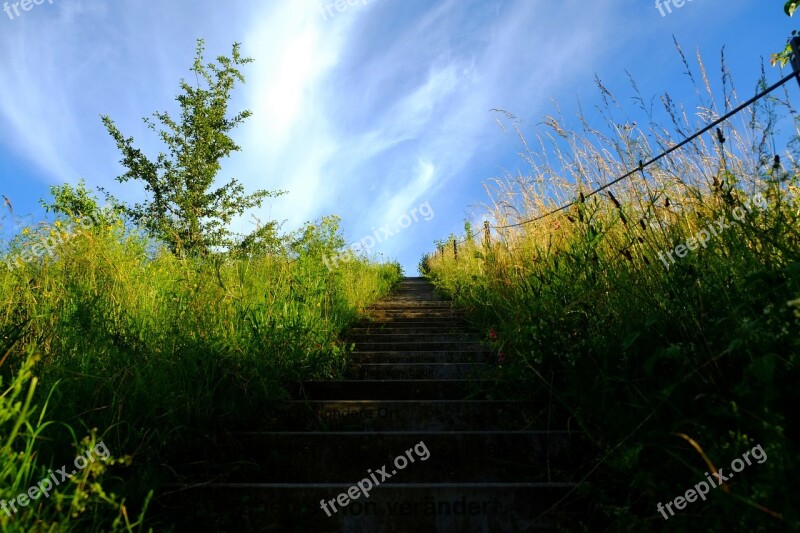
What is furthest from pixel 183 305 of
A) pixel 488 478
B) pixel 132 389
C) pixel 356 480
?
pixel 488 478

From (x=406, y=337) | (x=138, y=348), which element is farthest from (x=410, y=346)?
(x=138, y=348)

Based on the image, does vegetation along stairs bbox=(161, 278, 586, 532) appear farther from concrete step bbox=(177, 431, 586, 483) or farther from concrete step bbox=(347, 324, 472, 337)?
concrete step bbox=(347, 324, 472, 337)

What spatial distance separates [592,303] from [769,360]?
1.36m

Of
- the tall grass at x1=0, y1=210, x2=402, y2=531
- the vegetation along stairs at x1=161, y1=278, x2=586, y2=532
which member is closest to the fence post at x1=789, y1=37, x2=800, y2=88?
the vegetation along stairs at x1=161, y1=278, x2=586, y2=532

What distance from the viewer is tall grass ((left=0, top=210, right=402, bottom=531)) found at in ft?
6.23

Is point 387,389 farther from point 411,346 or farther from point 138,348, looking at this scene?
point 138,348

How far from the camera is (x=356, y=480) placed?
7.43 ft

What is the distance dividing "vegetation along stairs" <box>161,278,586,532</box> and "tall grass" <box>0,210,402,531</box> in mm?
248

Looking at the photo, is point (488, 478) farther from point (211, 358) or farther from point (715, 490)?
point (211, 358)

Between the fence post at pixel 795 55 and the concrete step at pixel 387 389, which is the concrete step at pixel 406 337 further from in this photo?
the fence post at pixel 795 55

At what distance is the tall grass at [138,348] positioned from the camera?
6.23 ft

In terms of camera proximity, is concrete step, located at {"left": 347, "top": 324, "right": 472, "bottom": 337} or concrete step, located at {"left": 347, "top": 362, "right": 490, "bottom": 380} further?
concrete step, located at {"left": 347, "top": 324, "right": 472, "bottom": 337}

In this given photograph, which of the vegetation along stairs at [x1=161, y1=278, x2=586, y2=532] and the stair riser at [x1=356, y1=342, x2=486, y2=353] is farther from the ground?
the stair riser at [x1=356, y1=342, x2=486, y2=353]

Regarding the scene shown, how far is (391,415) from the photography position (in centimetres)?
282
